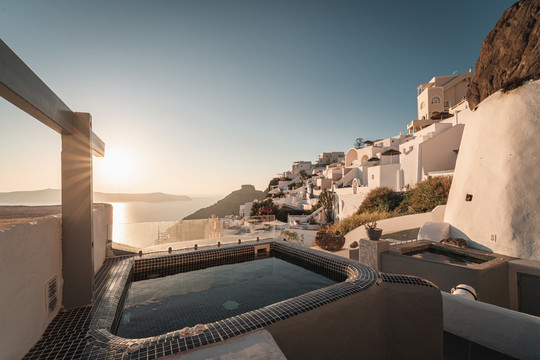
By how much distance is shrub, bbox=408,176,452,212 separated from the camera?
449 inches

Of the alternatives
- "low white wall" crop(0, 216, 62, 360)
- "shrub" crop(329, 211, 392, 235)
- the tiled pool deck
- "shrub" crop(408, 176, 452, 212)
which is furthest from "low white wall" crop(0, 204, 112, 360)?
"shrub" crop(408, 176, 452, 212)

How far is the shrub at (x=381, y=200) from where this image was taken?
15.0m

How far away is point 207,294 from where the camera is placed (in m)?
4.74

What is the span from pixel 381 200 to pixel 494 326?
12908mm

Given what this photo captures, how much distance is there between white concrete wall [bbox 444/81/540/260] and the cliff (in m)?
72.6

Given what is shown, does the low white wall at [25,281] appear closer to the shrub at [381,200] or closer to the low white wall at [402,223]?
the low white wall at [402,223]

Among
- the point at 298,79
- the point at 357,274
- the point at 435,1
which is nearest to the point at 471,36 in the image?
the point at 435,1

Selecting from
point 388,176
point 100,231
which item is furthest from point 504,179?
point 388,176

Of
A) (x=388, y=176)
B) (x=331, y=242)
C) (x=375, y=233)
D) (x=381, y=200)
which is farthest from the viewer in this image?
(x=388, y=176)

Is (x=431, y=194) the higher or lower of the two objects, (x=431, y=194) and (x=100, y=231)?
the higher

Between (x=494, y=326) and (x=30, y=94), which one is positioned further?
(x=494, y=326)

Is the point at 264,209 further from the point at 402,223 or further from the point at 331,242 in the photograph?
the point at 402,223

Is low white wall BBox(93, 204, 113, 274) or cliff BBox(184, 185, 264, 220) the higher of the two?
low white wall BBox(93, 204, 113, 274)

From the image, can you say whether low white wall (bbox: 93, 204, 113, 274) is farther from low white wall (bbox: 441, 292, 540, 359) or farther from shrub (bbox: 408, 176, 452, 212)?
shrub (bbox: 408, 176, 452, 212)
